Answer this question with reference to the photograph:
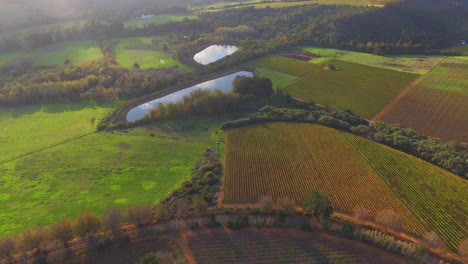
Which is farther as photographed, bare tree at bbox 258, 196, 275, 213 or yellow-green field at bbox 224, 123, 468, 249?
bare tree at bbox 258, 196, 275, 213

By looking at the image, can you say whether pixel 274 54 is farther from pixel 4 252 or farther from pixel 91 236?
pixel 4 252

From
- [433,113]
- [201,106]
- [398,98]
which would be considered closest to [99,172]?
[201,106]

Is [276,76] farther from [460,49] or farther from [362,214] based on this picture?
[460,49]

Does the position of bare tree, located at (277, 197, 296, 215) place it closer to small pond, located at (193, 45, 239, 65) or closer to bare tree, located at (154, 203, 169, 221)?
bare tree, located at (154, 203, 169, 221)

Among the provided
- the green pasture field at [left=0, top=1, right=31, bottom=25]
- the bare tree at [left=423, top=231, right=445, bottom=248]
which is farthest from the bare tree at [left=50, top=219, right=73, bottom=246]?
the green pasture field at [left=0, top=1, right=31, bottom=25]

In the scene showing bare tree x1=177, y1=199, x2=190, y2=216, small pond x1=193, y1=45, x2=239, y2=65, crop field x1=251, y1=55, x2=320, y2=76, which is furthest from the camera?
small pond x1=193, y1=45, x2=239, y2=65
